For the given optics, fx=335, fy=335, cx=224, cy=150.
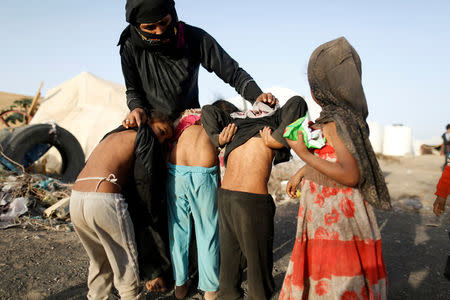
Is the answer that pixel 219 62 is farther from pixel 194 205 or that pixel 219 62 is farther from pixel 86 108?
pixel 86 108

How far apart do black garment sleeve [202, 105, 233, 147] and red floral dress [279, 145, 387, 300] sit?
0.86m

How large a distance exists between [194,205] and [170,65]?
129 cm

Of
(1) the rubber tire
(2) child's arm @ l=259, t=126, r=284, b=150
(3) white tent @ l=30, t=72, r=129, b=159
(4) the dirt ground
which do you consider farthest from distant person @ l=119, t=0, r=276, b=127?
(3) white tent @ l=30, t=72, r=129, b=159

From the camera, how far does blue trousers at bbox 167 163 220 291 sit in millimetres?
2611

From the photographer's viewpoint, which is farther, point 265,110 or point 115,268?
point 265,110

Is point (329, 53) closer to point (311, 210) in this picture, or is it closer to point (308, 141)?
point (308, 141)

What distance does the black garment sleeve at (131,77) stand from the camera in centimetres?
303

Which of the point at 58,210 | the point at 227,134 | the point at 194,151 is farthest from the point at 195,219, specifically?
the point at 58,210

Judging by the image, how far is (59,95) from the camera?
1238 cm

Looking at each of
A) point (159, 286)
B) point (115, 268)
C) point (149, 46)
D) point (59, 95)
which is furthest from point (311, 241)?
point (59, 95)

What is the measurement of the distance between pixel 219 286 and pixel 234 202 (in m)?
0.71

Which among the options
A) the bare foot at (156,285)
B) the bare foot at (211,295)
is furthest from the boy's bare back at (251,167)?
the bare foot at (156,285)

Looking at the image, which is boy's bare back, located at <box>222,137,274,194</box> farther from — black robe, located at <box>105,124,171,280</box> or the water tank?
the water tank

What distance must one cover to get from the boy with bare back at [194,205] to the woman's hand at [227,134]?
272mm
